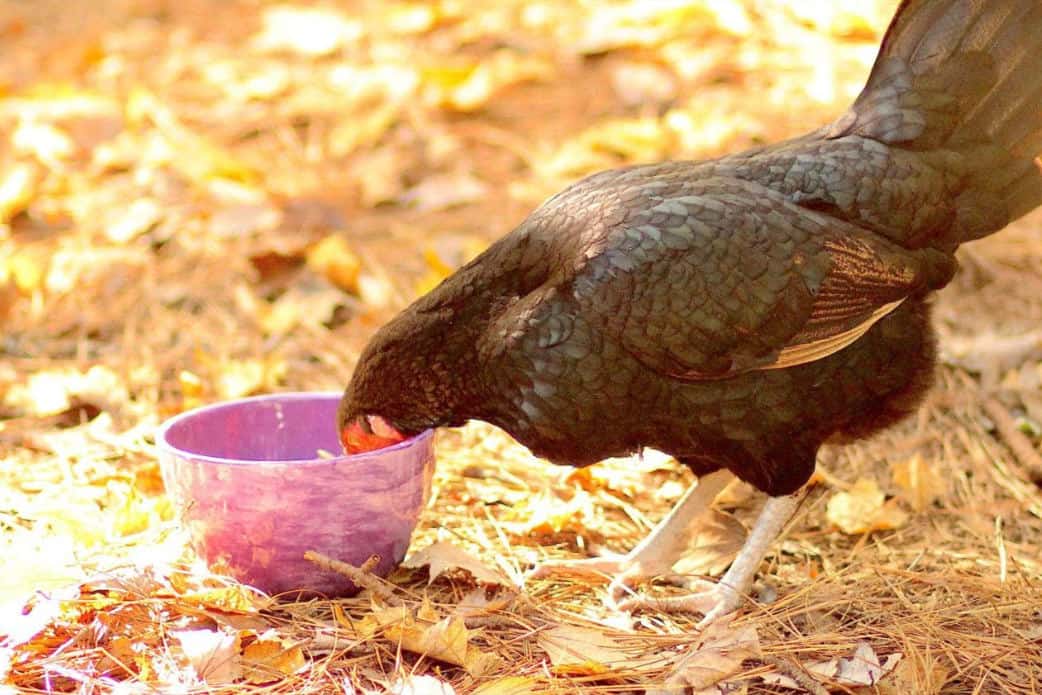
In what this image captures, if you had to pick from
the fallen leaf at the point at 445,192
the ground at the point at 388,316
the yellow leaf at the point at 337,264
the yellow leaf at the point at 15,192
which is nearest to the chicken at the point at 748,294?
the ground at the point at 388,316

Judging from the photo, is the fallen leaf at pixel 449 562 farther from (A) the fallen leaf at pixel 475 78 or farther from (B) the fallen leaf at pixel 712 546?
(A) the fallen leaf at pixel 475 78

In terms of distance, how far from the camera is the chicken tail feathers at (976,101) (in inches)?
109

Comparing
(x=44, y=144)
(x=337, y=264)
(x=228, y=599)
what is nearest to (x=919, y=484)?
(x=228, y=599)

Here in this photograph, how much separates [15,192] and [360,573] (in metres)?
3.35

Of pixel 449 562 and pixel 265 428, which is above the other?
pixel 265 428

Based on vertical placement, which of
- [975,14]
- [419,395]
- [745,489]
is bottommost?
[745,489]

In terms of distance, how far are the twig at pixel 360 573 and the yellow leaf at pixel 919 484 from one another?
1.51m

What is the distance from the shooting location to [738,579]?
2.79 m

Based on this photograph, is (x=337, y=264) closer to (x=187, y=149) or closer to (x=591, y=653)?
(x=187, y=149)

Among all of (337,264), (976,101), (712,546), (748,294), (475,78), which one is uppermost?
(976,101)

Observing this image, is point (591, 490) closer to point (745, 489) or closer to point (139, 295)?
point (745, 489)

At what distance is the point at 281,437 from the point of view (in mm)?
3121

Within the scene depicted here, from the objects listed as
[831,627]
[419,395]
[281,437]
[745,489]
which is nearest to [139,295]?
[281,437]

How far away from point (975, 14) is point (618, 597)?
166 cm
